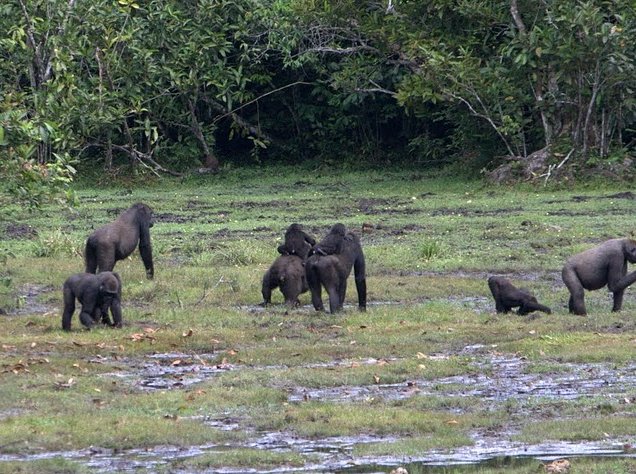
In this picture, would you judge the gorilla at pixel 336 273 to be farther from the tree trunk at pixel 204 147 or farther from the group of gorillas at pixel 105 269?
the tree trunk at pixel 204 147

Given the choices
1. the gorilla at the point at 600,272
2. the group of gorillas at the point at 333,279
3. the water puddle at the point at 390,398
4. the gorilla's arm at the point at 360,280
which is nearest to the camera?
the water puddle at the point at 390,398

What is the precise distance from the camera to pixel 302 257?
56.0 feet

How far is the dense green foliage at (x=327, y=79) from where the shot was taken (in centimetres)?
2947

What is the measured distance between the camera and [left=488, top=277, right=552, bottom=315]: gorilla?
52.9ft

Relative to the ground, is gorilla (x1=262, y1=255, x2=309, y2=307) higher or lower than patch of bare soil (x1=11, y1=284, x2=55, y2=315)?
higher

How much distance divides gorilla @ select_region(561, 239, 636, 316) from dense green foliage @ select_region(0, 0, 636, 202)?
477 inches

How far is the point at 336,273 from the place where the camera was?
53.1 feet

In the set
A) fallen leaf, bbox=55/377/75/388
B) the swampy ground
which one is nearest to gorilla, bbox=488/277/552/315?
the swampy ground

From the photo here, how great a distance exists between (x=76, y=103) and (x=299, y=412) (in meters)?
21.1

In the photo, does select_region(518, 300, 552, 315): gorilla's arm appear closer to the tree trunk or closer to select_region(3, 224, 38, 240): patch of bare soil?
select_region(3, 224, 38, 240): patch of bare soil

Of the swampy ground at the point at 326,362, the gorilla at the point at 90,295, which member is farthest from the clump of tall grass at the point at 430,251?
the gorilla at the point at 90,295

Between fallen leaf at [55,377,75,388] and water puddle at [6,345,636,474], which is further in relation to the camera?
fallen leaf at [55,377,75,388]

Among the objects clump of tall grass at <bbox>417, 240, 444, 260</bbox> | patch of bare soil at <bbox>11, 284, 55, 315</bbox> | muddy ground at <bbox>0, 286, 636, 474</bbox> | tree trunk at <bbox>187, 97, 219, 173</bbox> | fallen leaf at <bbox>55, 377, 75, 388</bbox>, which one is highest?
tree trunk at <bbox>187, 97, 219, 173</bbox>

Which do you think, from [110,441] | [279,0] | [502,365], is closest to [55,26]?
[279,0]
